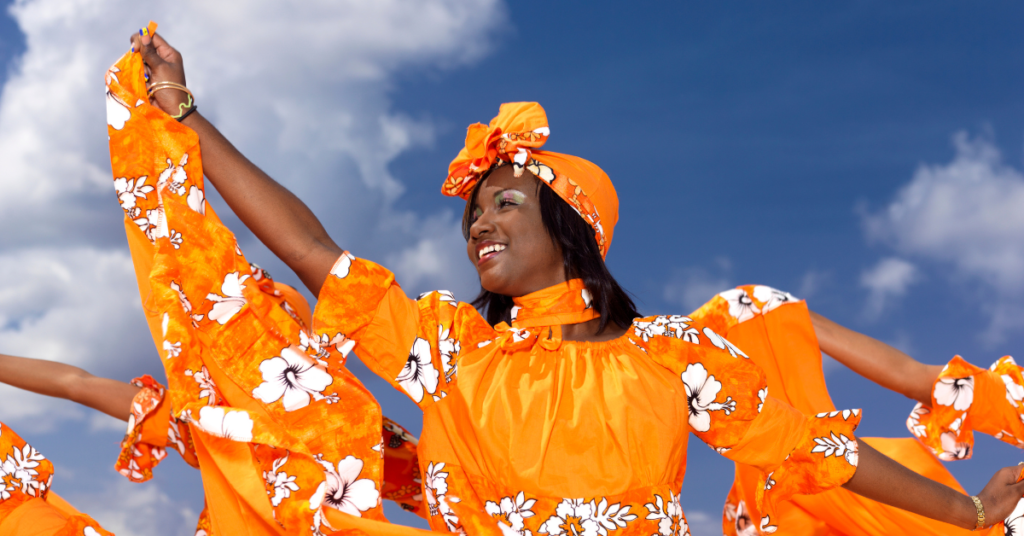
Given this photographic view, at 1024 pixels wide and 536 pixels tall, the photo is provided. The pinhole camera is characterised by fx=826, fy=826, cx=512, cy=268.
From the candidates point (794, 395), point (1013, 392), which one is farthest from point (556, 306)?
point (1013, 392)

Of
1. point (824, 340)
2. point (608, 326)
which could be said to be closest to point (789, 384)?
point (824, 340)

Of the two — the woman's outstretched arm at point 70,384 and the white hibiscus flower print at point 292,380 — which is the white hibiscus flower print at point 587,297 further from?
the woman's outstretched arm at point 70,384

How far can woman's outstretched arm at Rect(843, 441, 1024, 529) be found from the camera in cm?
250

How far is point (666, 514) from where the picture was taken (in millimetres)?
2256

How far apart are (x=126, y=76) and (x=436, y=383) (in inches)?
48.4


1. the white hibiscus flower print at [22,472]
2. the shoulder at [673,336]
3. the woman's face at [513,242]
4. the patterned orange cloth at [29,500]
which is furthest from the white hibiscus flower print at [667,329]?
the white hibiscus flower print at [22,472]

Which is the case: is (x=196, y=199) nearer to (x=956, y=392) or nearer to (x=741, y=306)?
(x=741, y=306)

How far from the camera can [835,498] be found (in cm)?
314

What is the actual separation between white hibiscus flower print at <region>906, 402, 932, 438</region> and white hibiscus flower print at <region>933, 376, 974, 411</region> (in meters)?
0.09

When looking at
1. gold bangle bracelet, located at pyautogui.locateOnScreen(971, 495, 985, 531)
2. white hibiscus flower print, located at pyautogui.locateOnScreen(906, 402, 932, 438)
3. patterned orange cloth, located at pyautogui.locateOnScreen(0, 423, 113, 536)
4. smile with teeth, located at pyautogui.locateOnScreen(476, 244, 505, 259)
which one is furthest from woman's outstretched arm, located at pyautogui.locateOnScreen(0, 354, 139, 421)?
white hibiscus flower print, located at pyautogui.locateOnScreen(906, 402, 932, 438)

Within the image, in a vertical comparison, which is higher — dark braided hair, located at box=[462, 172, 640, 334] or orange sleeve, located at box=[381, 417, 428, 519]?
dark braided hair, located at box=[462, 172, 640, 334]

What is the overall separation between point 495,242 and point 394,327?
415 millimetres

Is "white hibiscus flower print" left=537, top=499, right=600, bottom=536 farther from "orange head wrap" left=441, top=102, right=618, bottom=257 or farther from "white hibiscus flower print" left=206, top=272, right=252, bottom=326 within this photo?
"white hibiscus flower print" left=206, top=272, right=252, bottom=326

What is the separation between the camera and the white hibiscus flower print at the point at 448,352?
236cm
